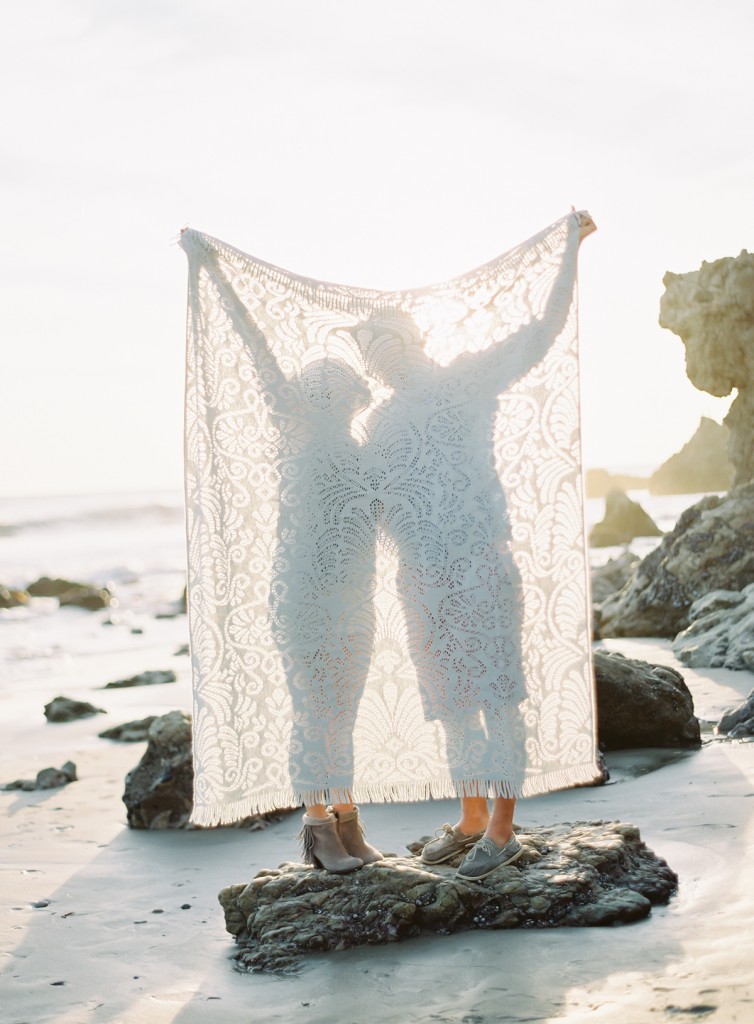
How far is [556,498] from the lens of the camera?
3865 mm

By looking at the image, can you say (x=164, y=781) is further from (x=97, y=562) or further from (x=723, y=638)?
(x=97, y=562)

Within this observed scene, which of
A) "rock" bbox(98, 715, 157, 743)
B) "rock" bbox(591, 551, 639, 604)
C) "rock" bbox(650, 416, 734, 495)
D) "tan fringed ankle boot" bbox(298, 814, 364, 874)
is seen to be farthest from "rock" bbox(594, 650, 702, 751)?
"rock" bbox(650, 416, 734, 495)

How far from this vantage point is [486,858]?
3.65 m

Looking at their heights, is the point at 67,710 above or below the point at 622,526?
below

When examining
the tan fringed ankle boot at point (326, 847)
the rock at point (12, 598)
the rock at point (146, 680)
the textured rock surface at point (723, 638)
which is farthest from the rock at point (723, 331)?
the rock at point (12, 598)

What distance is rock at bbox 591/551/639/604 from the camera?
12977mm

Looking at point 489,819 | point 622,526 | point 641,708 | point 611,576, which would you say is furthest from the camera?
point 622,526

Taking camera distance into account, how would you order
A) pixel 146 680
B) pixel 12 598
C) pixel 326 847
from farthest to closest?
1. pixel 12 598
2. pixel 146 680
3. pixel 326 847

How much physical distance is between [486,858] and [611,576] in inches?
395

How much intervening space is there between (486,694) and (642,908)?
2.84 ft

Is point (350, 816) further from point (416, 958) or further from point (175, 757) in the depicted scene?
point (175, 757)

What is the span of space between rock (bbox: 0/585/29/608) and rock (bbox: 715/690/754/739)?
16.8 meters

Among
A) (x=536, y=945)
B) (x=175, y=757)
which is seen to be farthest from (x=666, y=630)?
(x=536, y=945)

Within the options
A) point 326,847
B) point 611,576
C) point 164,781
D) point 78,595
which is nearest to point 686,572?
point 611,576
